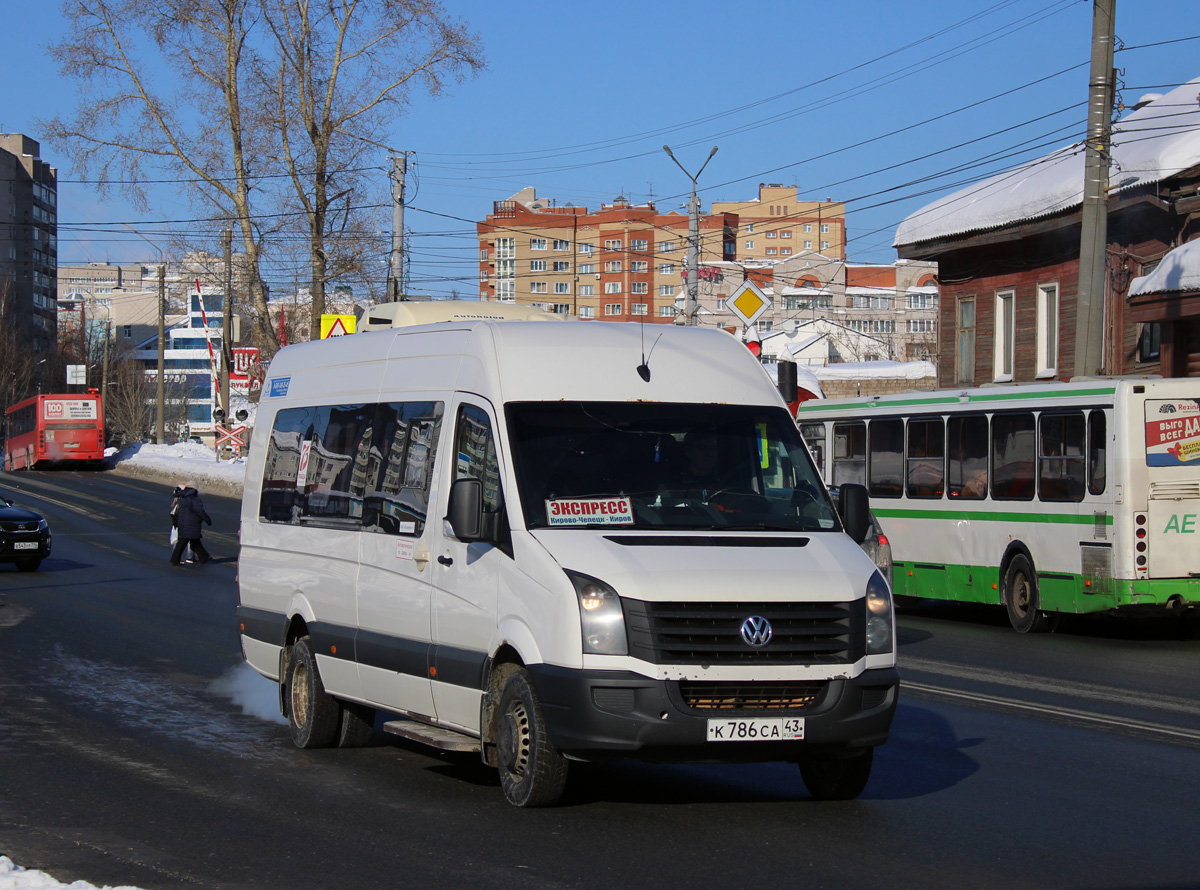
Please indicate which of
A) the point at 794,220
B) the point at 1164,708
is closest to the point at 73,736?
the point at 1164,708

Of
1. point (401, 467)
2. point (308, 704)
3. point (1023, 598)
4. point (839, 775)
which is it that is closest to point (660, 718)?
point (839, 775)

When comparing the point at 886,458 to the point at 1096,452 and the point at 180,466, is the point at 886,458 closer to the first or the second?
the point at 1096,452

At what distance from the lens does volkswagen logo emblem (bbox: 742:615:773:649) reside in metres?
6.73

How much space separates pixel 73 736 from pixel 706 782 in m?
4.59

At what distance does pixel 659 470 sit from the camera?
7590 mm

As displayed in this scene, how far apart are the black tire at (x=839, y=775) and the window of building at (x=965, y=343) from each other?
30663mm

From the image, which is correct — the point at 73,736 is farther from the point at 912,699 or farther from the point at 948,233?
the point at 948,233

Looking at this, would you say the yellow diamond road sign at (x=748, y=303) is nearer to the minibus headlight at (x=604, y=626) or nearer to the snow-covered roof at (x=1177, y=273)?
the snow-covered roof at (x=1177, y=273)

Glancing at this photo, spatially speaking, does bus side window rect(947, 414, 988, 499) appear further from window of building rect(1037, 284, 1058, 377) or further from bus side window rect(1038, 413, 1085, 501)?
window of building rect(1037, 284, 1058, 377)

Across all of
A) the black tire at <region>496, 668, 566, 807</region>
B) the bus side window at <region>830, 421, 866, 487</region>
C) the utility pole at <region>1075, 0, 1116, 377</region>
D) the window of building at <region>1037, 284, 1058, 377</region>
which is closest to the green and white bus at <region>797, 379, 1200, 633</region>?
the bus side window at <region>830, 421, 866, 487</region>

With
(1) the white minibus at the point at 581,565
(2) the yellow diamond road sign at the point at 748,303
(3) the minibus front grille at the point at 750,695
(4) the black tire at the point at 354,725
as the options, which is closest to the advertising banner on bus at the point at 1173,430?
(2) the yellow diamond road sign at the point at 748,303

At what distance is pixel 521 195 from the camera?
6363 inches

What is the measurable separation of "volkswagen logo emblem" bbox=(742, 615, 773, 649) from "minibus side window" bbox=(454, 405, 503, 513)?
57.5 inches

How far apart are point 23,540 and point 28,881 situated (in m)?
22.9
